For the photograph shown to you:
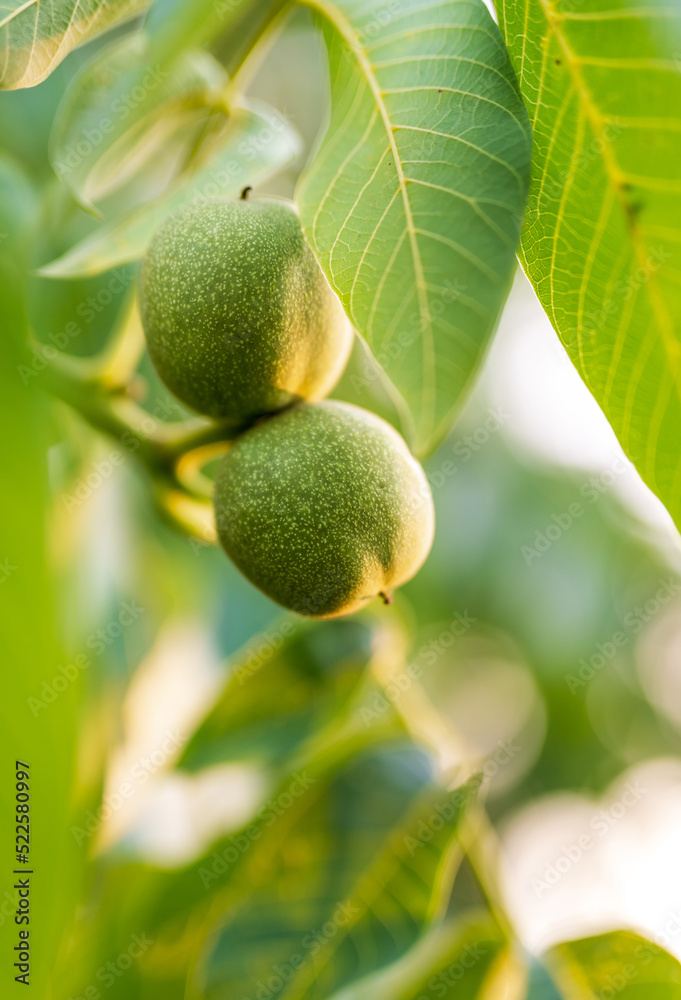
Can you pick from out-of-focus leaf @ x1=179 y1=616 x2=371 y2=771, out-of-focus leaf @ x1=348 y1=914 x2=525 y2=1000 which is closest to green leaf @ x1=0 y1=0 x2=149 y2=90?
out-of-focus leaf @ x1=179 y1=616 x2=371 y2=771

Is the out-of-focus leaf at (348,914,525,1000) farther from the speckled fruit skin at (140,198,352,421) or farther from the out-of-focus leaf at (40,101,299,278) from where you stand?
the out-of-focus leaf at (40,101,299,278)

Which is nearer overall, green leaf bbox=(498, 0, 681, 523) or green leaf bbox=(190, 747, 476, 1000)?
green leaf bbox=(498, 0, 681, 523)

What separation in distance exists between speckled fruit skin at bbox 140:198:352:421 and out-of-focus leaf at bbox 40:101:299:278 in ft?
0.22

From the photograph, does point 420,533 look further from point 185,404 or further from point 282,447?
point 185,404

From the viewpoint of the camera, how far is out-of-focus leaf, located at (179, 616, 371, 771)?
1495 millimetres

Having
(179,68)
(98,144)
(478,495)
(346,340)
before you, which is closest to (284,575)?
(346,340)

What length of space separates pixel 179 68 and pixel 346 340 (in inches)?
19.2
